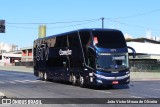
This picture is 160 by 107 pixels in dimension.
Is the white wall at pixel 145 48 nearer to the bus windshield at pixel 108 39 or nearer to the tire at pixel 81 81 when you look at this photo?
the tire at pixel 81 81

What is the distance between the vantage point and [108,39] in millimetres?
26047

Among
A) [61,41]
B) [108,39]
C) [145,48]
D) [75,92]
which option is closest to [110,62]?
[108,39]

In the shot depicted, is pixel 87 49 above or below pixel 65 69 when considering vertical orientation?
above

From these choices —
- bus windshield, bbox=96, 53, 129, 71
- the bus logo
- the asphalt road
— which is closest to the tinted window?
the bus logo

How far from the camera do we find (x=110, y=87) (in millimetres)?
28266

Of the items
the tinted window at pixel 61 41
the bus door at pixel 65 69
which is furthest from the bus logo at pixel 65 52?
the tinted window at pixel 61 41

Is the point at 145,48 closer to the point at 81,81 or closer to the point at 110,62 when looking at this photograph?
the point at 81,81

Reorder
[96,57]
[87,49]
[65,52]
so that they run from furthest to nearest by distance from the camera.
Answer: [65,52], [87,49], [96,57]

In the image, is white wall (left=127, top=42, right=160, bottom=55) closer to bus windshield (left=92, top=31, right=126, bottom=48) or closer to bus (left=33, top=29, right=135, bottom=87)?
bus (left=33, top=29, right=135, bottom=87)

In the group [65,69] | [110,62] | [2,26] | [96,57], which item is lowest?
[65,69]

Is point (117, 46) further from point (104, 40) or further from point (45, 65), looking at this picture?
point (45, 65)

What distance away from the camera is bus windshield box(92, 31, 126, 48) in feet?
84.6

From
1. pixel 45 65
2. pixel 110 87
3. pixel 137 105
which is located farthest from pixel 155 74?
pixel 137 105

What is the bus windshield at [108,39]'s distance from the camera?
84.6ft
